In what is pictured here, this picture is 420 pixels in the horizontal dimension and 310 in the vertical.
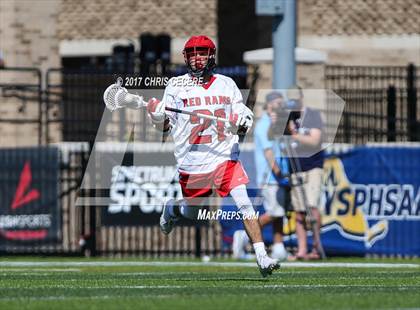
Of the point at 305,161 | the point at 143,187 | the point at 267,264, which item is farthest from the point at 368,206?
the point at 267,264

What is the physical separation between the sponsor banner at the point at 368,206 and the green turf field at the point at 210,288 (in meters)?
3.01

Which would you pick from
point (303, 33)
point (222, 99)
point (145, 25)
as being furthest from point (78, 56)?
point (222, 99)

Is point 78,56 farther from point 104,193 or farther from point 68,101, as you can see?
point 104,193

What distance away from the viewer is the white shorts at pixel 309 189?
19.2 m

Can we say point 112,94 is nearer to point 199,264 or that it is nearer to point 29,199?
point 199,264

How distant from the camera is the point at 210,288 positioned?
1166cm

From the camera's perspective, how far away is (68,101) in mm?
25734

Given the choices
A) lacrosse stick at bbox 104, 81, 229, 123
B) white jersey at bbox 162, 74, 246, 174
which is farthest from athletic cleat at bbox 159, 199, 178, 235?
lacrosse stick at bbox 104, 81, 229, 123

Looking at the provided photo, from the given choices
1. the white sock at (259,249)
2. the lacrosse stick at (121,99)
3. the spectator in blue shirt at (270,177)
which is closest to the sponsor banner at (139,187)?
the spectator in blue shirt at (270,177)

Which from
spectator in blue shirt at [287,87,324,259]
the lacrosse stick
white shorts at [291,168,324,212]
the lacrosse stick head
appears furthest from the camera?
white shorts at [291,168,324,212]

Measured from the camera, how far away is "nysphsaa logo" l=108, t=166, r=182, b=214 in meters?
20.0

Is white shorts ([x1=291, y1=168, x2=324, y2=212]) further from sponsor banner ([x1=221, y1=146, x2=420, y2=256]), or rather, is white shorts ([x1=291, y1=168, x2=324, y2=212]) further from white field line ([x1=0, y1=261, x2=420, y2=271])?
white field line ([x1=0, y1=261, x2=420, y2=271])

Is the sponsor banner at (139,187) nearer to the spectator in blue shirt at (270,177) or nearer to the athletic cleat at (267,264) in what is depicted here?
the spectator in blue shirt at (270,177)

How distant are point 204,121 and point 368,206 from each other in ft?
22.0
